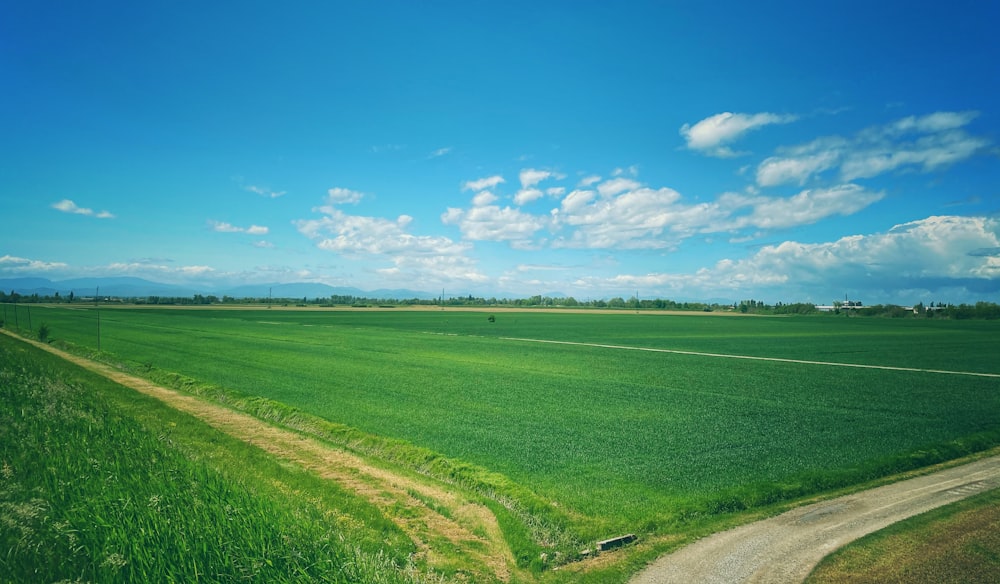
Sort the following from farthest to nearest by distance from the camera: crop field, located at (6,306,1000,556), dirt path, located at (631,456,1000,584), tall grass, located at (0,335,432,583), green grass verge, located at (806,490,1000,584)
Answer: crop field, located at (6,306,1000,556) → dirt path, located at (631,456,1000,584) → green grass verge, located at (806,490,1000,584) → tall grass, located at (0,335,432,583)

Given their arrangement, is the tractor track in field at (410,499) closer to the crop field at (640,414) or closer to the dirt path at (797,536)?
the crop field at (640,414)

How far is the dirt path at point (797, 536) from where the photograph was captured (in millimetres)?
6637

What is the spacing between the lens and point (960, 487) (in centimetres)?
1008

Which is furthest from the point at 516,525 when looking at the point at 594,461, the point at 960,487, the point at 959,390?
the point at 959,390

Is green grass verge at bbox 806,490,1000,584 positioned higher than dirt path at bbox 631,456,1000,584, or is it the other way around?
green grass verge at bbox 806,490,1000,584

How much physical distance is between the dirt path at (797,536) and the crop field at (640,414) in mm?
840

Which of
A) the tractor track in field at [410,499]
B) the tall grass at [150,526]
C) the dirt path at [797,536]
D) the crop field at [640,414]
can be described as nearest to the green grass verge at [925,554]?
the dirt path at [797,536]

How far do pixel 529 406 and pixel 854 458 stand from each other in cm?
977

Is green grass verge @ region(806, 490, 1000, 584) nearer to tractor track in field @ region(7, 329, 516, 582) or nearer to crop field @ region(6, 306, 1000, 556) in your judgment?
crop field @ region(6, 306, 1000, 556)

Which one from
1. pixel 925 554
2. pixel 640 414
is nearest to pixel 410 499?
pixel 925 554

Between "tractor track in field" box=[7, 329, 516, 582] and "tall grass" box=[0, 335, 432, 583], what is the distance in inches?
46.2

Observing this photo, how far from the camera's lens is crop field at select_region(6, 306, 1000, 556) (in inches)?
400

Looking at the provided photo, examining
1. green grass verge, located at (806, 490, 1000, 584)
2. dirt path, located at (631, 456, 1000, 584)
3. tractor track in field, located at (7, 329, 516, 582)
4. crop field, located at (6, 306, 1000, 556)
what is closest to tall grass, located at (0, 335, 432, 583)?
tractor track in field, located at (7, 329, 516, 582)

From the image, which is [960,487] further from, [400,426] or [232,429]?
[232,429]
